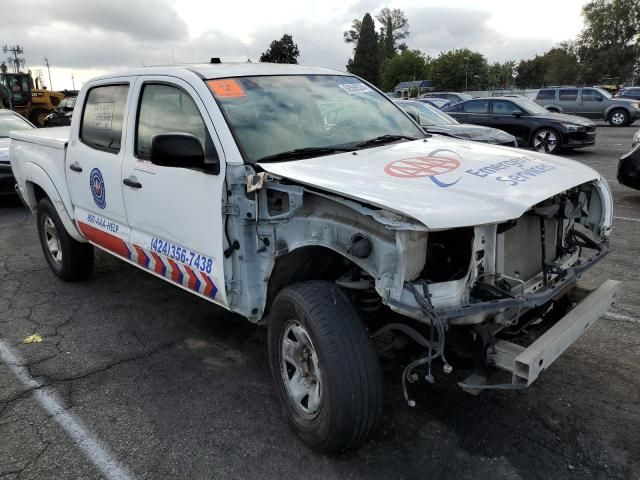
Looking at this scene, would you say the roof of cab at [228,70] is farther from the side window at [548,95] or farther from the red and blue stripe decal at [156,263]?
the side window at [548,95]

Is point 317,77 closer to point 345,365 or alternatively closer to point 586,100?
point 345,365

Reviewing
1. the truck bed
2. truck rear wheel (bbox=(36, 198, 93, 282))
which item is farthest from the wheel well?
truck rear wheel (bbox=(36, 198, 93, 282))

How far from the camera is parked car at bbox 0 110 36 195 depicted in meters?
9.65

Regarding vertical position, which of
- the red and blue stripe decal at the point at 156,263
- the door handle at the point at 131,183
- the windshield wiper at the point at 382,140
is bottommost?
the red and blue stripe decal at the point at 156,263

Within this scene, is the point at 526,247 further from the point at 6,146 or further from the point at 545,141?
the point at 545,141

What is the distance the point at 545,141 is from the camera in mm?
14539

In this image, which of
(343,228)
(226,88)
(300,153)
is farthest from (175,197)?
(343,228)

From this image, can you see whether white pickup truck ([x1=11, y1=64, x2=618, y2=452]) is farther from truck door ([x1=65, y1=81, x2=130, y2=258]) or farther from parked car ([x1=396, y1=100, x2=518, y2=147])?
parked car ([x1=396, y1=100, x2=518, y2=147])

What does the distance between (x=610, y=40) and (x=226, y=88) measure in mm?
78722

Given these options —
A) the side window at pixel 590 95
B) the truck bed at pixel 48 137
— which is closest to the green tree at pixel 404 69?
the side window at pixel 590 95

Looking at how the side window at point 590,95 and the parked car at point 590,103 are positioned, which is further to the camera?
the side window at point 590,95

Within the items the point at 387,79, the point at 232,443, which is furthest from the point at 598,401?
the point at 387,79

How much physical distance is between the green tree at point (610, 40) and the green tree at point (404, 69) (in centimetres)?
2534

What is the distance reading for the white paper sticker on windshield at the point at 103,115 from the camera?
14.0 ft
